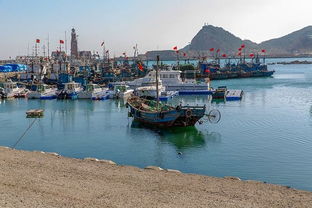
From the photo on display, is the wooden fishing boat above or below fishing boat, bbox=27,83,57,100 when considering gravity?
below

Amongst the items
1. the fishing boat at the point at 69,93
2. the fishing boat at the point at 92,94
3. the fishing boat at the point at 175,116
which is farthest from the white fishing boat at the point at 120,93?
the fishing boat at the point at 175,116

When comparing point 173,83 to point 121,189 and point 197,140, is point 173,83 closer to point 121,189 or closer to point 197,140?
point 197,140

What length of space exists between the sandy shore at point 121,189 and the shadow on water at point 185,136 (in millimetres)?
8086

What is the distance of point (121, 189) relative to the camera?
41.4 feet

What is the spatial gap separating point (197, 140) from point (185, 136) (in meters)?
1.30

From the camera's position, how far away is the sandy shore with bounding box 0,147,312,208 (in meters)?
11.2

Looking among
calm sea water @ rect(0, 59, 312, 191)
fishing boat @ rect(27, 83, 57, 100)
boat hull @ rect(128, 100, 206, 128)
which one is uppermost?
fishing boat @ rect(27, 83, 57, 100)

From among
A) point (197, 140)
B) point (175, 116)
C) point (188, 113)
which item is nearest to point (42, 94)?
point (175, 116)

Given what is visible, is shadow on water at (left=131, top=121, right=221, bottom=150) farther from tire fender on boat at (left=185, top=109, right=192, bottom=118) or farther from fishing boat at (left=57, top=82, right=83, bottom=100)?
fishing boat at (left=57, top=82, right=83, bottom=100)

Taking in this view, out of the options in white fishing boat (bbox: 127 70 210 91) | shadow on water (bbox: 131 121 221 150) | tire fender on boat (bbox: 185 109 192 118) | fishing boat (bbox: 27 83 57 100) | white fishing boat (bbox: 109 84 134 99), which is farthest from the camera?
white fishing boat (bbox: 127 70 210 91)

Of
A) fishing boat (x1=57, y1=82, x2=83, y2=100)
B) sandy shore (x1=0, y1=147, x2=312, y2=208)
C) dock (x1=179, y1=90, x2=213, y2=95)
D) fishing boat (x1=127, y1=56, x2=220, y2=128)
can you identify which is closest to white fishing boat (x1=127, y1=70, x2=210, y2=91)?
dock (x1=179, y1=90, x2=213, y2=95)

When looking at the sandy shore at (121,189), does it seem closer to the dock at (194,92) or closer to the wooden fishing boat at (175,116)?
the wooden fishing boat at (175,116)

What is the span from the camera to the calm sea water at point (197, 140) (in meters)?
18.5

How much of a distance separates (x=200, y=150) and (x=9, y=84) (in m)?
37.6
